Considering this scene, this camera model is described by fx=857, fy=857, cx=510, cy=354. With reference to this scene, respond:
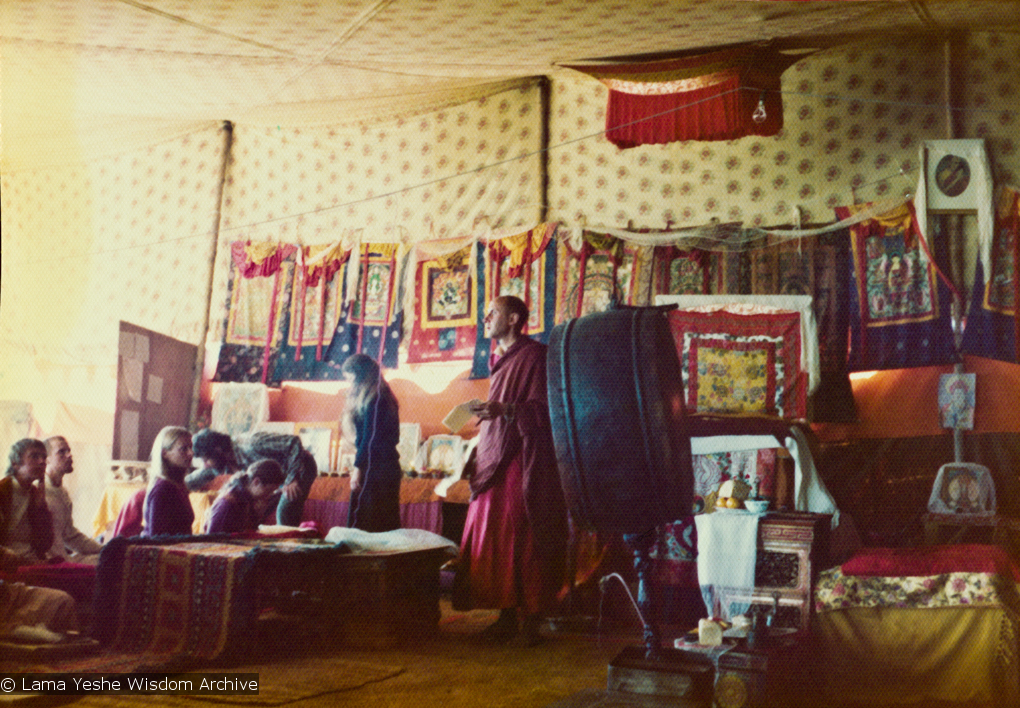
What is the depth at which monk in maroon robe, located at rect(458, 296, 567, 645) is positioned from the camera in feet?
10.8

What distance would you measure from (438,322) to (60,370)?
6.19 ft

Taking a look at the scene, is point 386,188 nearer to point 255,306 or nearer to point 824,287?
point 255,306

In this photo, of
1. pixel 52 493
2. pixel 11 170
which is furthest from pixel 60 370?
pixel 52 493

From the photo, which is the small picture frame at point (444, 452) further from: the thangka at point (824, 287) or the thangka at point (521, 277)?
the thangka at point (824, 287)

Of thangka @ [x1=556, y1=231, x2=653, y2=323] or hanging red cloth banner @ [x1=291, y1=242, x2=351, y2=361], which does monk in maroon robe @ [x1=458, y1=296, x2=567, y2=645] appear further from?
hanging red cloth banner @ [x1=291, y1=242, x2=351, y2=361]

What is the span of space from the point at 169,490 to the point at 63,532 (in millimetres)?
439

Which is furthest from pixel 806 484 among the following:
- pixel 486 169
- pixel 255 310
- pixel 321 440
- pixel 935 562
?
pixel 255 310

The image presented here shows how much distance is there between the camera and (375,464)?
3641mm

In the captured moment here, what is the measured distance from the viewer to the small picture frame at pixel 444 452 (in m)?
4.44

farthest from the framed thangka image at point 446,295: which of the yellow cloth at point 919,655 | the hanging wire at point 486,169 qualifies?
the yellow cloth at point 919,655

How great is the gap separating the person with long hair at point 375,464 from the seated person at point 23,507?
1163 millimetres

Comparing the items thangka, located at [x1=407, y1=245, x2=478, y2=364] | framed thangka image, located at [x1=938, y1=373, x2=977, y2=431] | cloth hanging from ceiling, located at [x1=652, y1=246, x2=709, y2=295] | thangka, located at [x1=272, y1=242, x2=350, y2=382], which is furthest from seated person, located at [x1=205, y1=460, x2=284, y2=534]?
framed thangka image, located at [x1=938, y1=373, x2=977, y2=431]

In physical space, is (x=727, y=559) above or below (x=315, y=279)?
below

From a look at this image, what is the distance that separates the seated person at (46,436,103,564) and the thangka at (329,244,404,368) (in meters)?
1.47
